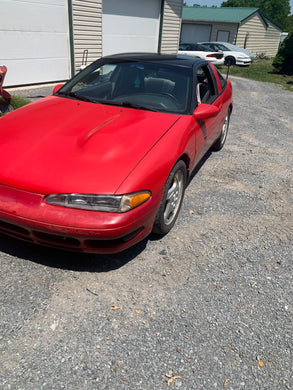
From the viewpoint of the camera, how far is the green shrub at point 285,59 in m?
18.2

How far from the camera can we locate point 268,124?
777 cm

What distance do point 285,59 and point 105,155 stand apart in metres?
19.3

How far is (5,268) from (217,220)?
222cm

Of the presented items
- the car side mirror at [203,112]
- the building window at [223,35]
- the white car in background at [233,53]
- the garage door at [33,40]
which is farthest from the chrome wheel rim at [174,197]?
the building window at [223,35]

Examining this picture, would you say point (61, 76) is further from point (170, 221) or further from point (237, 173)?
point (170, 221)

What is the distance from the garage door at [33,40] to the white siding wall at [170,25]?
5.44 m

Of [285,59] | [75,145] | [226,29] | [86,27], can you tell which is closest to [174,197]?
[75,145]

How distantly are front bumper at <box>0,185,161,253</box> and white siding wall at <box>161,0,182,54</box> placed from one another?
1342 centimetres

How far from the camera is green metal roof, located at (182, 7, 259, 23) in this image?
27316 millimetres

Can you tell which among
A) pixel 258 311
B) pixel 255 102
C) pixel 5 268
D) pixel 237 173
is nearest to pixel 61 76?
pixel 255 102

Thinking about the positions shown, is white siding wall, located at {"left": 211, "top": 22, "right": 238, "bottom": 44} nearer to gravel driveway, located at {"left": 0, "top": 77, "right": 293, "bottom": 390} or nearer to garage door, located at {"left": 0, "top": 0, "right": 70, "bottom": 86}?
garage door, located at {"left": 0, "top": 0, "right": 70, "bottom": 86}

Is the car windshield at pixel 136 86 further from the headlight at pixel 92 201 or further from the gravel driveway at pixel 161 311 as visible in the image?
the headlight at pixel 92 201

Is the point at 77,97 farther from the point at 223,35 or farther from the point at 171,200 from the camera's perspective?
the point at 223,35

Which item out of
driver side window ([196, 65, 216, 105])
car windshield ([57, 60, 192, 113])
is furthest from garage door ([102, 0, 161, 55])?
car windshield ([57, 60, 192, 113])
